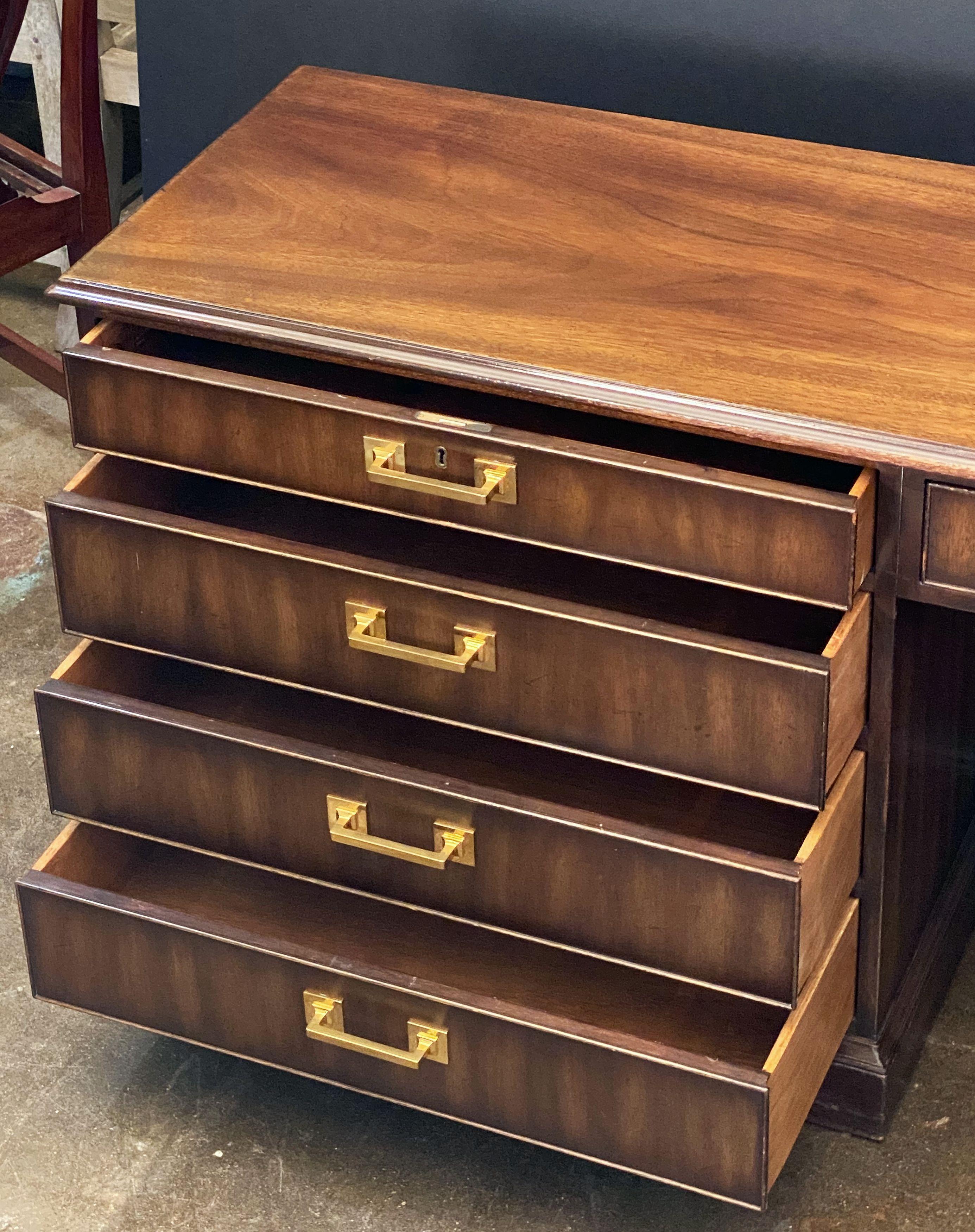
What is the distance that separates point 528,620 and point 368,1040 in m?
0.43

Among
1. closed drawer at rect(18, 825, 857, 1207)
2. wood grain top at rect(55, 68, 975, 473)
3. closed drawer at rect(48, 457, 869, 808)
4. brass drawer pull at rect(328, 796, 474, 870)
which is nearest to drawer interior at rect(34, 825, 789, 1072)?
closed drawer at rect(18, 825, 857, 1207)

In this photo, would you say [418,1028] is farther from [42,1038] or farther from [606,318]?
[606,318]

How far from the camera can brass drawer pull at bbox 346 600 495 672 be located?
1454 millimetres

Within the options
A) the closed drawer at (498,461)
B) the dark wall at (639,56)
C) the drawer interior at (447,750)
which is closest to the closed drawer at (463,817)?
the drawer interior at (447,750)

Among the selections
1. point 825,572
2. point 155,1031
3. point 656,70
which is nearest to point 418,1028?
point 155,1031

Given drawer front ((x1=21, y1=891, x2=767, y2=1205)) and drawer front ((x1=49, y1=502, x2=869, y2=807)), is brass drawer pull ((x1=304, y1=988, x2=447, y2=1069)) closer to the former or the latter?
drawer front ((x1=21, y1=891, x2=767, y2=1205))

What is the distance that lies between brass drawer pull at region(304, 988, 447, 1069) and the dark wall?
963 millimetres

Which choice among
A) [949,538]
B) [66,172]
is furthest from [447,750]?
[66,172]

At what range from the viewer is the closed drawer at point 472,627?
54.9 inches

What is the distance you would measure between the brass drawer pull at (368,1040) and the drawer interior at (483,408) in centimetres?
50

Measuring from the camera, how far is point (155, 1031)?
1708mm

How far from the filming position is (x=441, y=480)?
142 centimetres

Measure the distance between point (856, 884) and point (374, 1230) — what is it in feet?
1.69

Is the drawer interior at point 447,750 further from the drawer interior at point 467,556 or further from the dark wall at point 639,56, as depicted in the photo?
the dark wall at point 639,56
